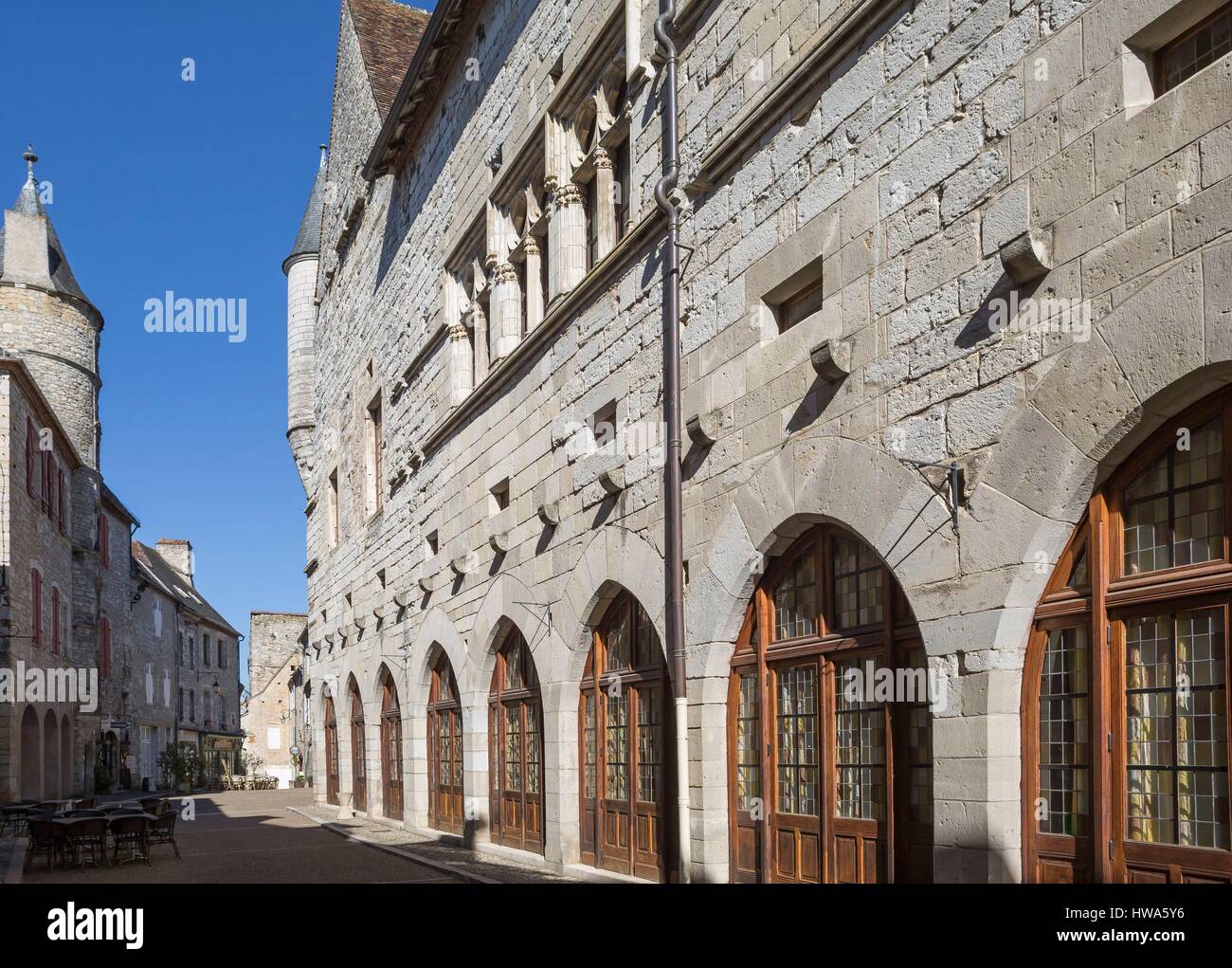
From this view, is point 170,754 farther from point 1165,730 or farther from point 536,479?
point 1165,730

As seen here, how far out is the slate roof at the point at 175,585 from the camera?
4353 centimetres

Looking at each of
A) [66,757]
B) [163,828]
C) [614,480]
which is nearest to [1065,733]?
[614,480]

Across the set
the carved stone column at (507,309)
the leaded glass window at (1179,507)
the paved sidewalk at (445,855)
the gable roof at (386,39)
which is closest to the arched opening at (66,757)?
the paved sidewalk at (445,855)

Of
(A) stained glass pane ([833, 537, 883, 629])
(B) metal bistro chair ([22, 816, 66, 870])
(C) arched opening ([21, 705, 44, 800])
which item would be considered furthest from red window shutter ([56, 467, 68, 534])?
(A) stained glass pane ([833, 537, 883, 629])

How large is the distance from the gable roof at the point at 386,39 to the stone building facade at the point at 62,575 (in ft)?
24.3

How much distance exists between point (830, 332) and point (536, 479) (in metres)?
5.35

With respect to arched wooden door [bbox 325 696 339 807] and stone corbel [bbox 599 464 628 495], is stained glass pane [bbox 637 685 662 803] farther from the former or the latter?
arched wooden door [bbox 325 696 339 807]

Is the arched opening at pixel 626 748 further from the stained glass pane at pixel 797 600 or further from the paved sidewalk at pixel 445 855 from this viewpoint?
the stained glass pane at pixel 797 600

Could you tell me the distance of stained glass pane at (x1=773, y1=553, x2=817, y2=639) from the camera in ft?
24.7

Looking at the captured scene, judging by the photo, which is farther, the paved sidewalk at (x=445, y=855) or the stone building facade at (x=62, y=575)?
the stone building facade at (x=62, y=575)

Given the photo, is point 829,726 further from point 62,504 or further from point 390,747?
point 62,504

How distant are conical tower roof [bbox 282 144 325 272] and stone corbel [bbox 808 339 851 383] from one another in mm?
23069

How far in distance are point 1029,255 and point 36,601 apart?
69.5 feet

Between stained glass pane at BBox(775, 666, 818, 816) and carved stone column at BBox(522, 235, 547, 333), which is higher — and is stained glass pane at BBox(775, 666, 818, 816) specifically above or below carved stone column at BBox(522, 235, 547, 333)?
below
